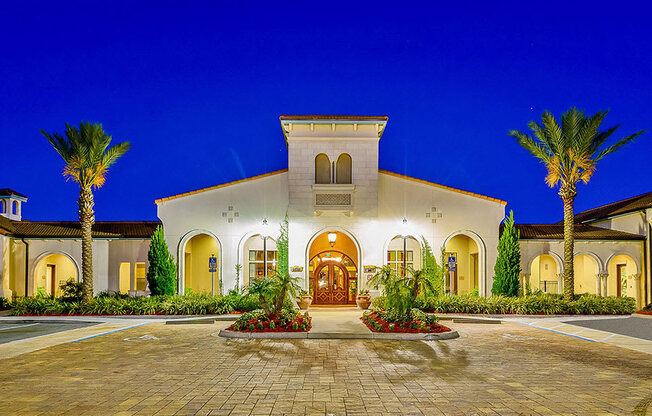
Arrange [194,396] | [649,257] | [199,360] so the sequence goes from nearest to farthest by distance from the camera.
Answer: [194,396]
[199,360]
[649,257]

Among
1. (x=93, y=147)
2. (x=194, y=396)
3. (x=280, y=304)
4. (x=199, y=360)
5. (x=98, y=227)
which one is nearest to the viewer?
(x=194, y=396)

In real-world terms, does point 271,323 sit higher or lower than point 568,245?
lower

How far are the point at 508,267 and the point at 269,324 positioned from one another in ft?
44.1

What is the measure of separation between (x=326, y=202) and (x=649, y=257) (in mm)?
16724

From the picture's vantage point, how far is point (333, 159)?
25219mm

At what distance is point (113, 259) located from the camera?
27.5 meters

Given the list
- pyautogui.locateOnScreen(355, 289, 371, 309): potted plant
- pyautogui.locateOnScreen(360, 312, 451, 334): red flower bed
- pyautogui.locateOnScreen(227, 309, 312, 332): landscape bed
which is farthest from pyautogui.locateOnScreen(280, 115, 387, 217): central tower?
pyautogui.locateOnScreen(360, 312, 451, 334): red flower bed

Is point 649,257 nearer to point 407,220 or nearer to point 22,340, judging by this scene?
point 407,220

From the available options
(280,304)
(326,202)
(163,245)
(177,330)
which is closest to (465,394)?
(280,304)

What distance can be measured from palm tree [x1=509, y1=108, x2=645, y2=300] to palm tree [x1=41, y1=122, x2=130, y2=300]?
19.0 meters

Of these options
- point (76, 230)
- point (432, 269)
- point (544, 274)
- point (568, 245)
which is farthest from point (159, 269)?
point (544, 274)

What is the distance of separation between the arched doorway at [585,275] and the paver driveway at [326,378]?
1916 centimetres

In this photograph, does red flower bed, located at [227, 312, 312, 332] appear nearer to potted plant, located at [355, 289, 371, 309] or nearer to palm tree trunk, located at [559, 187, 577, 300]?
potted plant, located at [355, 289, 371, 309]

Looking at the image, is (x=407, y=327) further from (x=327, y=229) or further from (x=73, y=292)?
(x=73, y=292)
